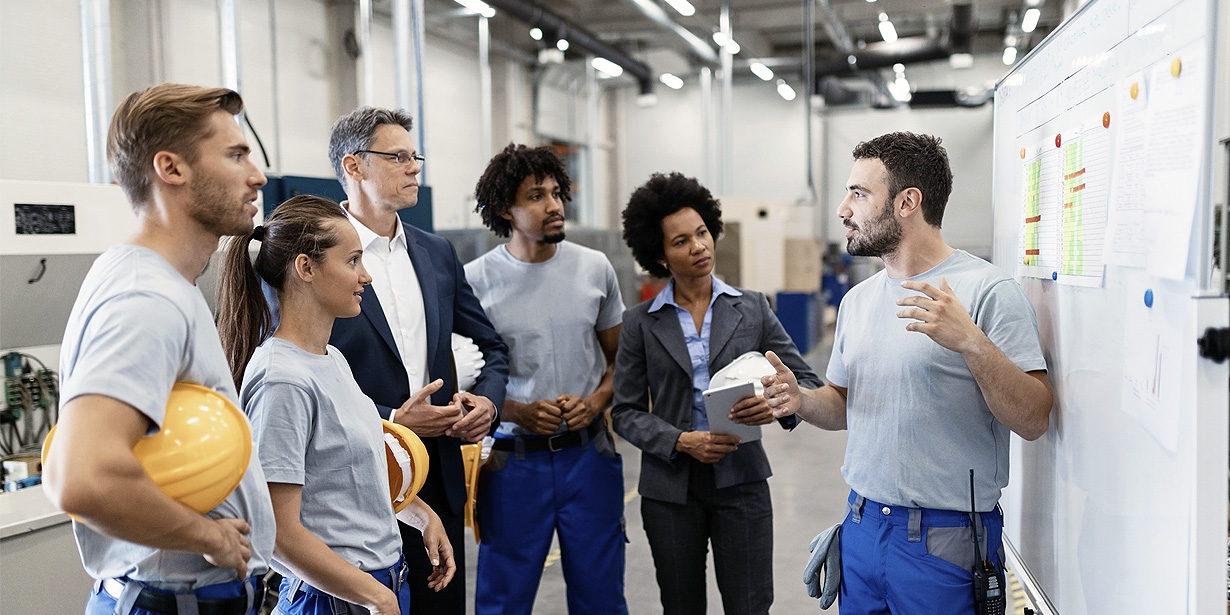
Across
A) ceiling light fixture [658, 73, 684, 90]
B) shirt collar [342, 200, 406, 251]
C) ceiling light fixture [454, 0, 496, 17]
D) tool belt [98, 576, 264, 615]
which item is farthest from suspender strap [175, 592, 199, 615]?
ceiling light fixture [658, 73, 684, 90]

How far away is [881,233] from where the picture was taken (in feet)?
6.18

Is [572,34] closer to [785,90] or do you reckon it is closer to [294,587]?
[785,90]

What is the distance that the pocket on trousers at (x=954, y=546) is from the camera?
1767mm

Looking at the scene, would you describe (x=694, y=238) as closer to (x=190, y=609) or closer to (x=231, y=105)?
(x=231, y=105)

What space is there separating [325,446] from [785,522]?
3.89 m

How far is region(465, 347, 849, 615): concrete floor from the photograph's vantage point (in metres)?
3.89

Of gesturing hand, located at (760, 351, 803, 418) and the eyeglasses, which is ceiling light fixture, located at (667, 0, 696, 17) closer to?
the eyeglasses

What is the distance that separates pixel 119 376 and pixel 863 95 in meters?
13.9

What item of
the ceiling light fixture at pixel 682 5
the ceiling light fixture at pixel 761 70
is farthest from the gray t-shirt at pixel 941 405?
the ceiling light fixture at pixel 761 70

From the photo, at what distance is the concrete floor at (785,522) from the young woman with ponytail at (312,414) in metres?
2.38

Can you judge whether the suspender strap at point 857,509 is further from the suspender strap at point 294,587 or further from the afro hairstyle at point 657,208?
the suspender strap at point 294,587

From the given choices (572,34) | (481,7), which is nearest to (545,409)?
(481,7)

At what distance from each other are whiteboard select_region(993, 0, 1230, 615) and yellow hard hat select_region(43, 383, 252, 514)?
138cm

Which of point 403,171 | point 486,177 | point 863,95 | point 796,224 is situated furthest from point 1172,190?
point 863,95
